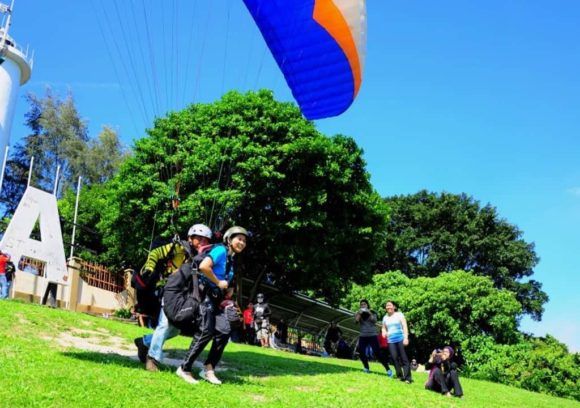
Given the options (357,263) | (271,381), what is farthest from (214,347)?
(357,263)

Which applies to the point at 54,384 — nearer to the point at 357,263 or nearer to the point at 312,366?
the point at 312,366

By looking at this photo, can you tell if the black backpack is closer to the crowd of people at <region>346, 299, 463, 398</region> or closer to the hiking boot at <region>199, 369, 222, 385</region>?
the hiking boot at <region>199, 369, 222, 385</region>

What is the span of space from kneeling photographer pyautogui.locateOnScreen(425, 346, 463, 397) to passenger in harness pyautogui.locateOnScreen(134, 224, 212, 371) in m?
6.07

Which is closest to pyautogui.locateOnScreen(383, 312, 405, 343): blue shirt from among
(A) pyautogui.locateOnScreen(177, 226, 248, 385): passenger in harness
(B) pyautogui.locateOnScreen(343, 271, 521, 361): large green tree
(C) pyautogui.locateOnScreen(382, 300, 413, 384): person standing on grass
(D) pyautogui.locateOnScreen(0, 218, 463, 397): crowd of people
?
(C) pyautogui.locateOnScreen(382, 300, 413, 384): person standing on grass

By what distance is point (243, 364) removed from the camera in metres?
10.1

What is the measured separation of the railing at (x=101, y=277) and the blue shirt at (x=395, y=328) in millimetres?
18301

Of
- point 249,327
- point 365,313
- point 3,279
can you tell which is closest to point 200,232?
point 365,313

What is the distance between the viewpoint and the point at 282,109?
23734 millimetres

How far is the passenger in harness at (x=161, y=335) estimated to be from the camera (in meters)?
7.38

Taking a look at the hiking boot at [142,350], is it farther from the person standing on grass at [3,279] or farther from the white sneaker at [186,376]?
the person standing on grass at [3,279]

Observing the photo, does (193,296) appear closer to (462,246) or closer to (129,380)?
(129,380)

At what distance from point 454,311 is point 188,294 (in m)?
33.0

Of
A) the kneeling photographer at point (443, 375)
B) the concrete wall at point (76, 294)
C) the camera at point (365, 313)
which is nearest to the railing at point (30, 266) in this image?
the concrete wall at point (76, 294)

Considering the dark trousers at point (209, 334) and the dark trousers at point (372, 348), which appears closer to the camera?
the dark trousers at point (209, 334)
